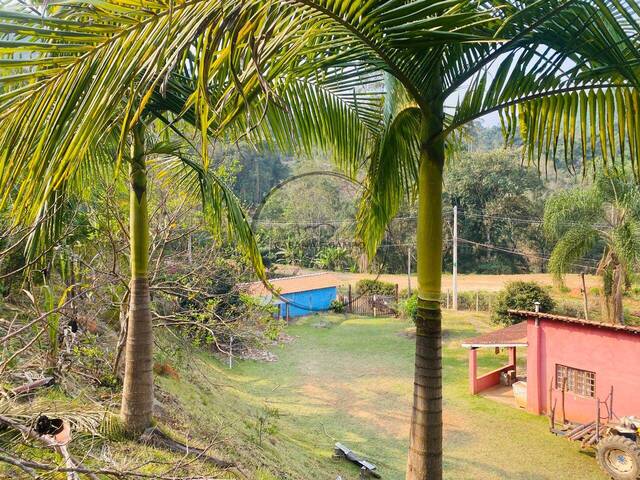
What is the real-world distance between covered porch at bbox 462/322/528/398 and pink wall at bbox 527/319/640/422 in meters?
0.85

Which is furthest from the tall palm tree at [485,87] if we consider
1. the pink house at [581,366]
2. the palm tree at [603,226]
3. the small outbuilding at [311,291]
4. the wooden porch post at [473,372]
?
the small outbuilding at [311,291]

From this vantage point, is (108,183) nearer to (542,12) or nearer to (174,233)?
(174,233)

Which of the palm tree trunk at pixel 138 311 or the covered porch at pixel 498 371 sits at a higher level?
the palm tree trunk at pixel 138 311

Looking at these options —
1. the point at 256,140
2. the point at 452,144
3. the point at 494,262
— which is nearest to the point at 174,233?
the point at 256,140

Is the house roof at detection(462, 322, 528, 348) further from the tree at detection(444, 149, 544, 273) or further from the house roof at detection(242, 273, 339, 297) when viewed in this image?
the tree at detection(444, 149, 544, 273)

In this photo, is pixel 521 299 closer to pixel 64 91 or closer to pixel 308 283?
pixel 308 283

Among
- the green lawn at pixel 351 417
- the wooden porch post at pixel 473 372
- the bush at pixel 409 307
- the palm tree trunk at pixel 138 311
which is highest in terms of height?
the palm tree trunk at pixel 138 311

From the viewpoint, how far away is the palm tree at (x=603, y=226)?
421 inches

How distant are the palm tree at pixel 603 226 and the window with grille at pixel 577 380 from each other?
3.48 m

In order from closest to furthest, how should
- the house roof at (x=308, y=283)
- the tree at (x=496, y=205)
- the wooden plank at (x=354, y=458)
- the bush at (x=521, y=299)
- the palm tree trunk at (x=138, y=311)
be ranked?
1. the palm tree trunk at (x=138, y=311)
2. the wooden plank at (x=354, y=458)
3. the bush at (x=521, y=299)
4. the house roof at (x=308, y=283)
5. the tree at (x=496, y=205)

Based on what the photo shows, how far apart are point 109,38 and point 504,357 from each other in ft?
48.4

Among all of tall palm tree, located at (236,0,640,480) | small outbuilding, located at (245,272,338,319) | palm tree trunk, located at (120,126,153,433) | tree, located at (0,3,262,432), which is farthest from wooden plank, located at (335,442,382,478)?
small outbuilding, located at (245,272,338,319)

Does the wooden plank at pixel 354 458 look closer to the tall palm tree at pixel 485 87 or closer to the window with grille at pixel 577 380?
the window with grille at pixel 577 380

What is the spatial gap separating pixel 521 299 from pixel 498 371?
4552mm
